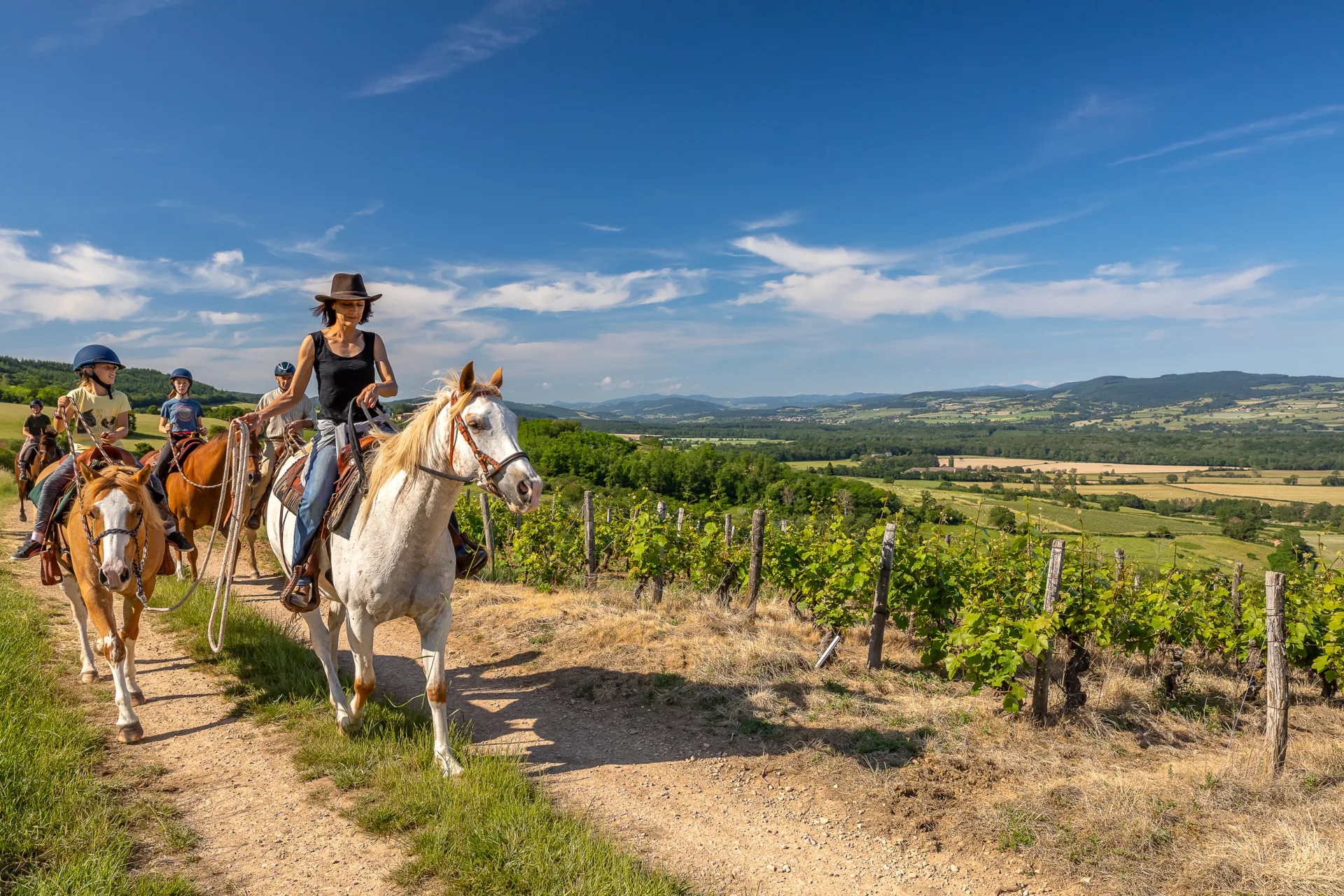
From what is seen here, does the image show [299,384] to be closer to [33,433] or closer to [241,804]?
[241,804]

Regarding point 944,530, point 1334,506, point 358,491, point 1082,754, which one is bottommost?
point 1334,506

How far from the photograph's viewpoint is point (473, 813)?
3715 millimetres

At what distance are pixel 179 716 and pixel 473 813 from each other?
3.10 m

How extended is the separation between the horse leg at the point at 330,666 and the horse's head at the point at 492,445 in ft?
7.51

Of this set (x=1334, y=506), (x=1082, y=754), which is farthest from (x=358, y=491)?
(x=1334, y=506)

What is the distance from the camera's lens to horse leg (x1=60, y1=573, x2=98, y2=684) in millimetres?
5574

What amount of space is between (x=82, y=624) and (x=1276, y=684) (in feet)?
33.0

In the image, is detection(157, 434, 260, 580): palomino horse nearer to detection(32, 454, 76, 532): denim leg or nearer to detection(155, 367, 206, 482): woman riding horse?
detection(155, 367, 206, 482): woman riding horse

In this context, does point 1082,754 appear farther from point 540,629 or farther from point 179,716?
point 179,716

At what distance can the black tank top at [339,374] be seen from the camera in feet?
15.3

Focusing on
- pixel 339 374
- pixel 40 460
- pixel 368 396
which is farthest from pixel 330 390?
pixel 40 460

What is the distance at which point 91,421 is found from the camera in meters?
6.12

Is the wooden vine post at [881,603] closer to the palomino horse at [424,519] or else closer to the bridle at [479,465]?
→ the palomino horse at [424,519]

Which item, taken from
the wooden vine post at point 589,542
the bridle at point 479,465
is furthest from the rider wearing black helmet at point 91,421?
the wooden vine post at point 589,542
